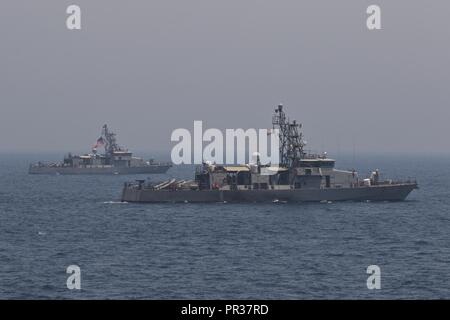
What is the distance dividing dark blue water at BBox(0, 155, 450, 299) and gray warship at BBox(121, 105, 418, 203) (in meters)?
2.27

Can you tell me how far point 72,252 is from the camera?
73375 mm

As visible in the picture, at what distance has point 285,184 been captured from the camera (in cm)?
11888

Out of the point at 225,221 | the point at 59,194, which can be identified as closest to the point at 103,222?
the point at 225,221

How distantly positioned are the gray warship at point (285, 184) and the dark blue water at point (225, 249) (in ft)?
7.43

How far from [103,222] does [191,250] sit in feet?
92.8

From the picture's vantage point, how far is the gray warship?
117062mm

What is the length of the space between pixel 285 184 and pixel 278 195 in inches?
84.4
